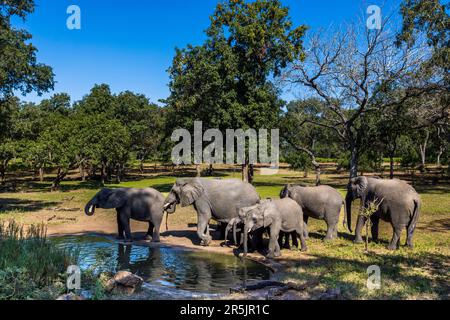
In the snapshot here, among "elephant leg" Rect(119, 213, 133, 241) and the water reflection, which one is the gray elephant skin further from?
"elephant leg" Rect(119, 213, 133, 241)

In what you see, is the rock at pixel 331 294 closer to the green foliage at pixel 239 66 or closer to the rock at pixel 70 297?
the rock at pixel 70 297

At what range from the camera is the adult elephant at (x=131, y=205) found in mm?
18078

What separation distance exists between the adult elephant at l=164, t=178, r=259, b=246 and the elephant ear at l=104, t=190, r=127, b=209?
6.20 feet

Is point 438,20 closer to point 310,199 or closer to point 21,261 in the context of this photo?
point 310,199

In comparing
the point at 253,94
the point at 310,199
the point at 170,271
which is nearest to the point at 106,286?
the point at 170,271

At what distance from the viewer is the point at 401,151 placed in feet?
198

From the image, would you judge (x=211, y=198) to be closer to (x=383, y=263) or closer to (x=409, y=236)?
(x=383, y=263)

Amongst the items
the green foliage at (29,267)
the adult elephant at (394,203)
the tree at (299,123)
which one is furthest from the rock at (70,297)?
the tree at (299,123)

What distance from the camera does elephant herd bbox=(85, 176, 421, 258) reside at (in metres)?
16.7

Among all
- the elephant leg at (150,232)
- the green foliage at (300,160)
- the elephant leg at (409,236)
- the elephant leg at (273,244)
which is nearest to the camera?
the elephant leg at (273,244)

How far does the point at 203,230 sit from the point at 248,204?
2.32 meters

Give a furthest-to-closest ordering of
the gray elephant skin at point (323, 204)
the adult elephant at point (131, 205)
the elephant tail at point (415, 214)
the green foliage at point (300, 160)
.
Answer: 1. the green foliage at point (300, 160)
2. the gray elephant skin at point (323, 204)
3. the adult elephant at point (131, 205)
4. the elephant tail at point (415, 214)

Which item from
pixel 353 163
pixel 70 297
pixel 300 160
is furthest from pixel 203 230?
pixel 300 160

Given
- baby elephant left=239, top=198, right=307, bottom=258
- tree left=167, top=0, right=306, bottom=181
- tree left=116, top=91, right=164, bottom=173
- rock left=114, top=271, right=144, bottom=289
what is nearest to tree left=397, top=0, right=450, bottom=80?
tree left=167, top=0, right=306, bottom=181
